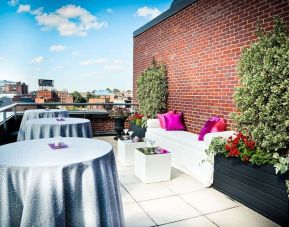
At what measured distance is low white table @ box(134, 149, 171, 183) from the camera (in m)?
3.54

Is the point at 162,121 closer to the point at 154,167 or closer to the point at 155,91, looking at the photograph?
the point at 155,91

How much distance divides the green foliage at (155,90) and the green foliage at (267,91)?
2.97 meters

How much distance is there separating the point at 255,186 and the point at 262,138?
1.84 feet

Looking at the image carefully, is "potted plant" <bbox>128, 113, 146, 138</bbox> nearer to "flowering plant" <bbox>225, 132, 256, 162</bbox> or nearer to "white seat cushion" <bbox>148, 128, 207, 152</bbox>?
"white seat cushion" <bbox>148, 128, 207, 152</bbox>

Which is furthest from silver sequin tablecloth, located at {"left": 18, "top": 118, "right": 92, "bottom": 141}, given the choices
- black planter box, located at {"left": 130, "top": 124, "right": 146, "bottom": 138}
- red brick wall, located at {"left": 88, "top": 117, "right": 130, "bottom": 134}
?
red brick wall, located at {"left": 88, "top": 117, "right": 130, "bottom": 134}

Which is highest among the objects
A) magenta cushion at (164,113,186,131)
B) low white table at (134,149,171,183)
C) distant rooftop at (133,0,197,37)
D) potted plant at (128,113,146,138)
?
distant rooftop at (133,0,197,37)

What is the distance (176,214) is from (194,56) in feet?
10.8

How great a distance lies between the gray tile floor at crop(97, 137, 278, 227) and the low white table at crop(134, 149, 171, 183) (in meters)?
0.09

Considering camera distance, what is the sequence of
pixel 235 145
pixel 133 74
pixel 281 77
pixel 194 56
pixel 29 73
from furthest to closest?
pixel 29 73 < pixel 133 74 < pixel 194 56 < pixel 235 145 < pixel 281 77

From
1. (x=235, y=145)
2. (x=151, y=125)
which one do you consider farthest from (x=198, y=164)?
(x=151, y=125)

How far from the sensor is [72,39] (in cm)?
3522

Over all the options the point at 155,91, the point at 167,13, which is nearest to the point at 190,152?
the point at 155,91

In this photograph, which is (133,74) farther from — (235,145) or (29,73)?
(29,73)

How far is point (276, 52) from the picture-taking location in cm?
275
